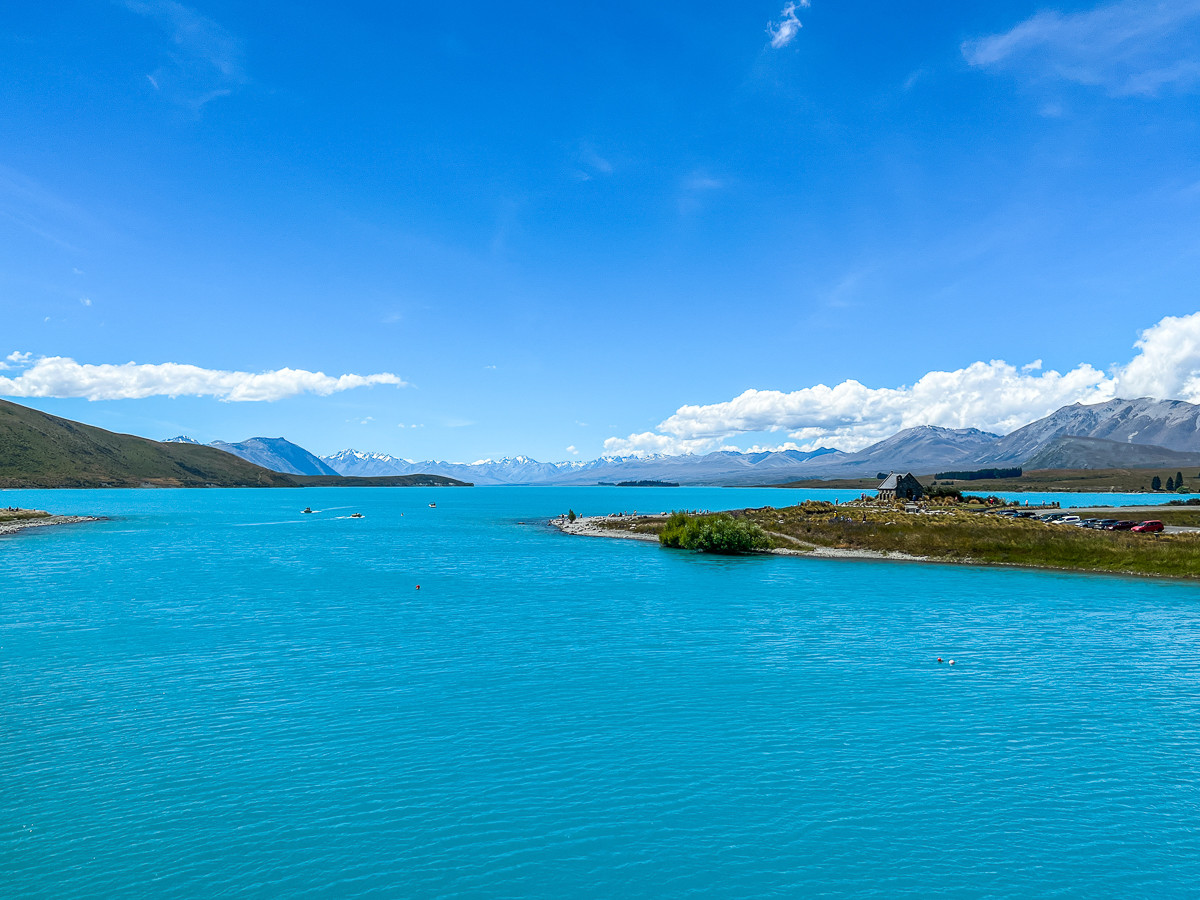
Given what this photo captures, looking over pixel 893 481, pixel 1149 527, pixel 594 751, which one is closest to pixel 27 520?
pixel 594 751

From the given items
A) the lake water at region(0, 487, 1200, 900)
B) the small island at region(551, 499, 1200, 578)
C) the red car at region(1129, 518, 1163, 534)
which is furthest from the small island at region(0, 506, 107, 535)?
the red car at region(1129, 518, 1163, 534)

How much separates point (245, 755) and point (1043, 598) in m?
70.7

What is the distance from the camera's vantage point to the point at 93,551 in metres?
104

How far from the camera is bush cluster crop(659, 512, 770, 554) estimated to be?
110 m

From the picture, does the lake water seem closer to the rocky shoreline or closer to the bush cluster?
the rocky shoreline

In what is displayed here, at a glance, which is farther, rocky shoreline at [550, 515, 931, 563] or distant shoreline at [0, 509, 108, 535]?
distant shoreline at [0, 509, 108, 535]

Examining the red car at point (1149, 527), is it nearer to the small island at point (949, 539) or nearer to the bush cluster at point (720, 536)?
the small island at point (949, 539)

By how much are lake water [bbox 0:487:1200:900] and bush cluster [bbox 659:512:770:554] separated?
4825 cm

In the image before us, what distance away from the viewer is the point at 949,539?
98.8 m

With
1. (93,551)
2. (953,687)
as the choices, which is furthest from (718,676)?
(93,551)

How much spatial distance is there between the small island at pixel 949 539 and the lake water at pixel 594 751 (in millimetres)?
26466

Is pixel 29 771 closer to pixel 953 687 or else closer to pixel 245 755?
pixel 245 755

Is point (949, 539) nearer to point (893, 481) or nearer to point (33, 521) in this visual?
point (893, 481)

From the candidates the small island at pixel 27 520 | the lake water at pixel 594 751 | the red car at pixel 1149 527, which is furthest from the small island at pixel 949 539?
the small island at pixel 27 520
